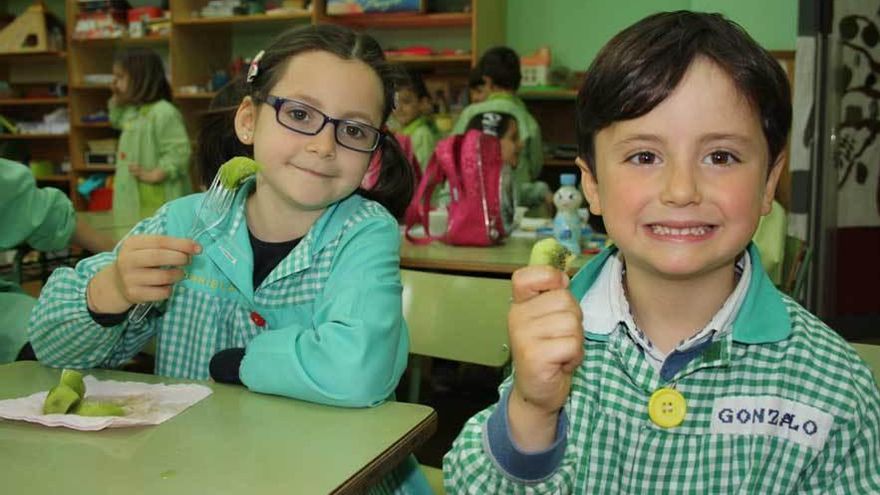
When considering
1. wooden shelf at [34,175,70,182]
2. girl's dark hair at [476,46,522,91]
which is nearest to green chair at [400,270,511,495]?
girl's dark hair at [476,46,522,91]

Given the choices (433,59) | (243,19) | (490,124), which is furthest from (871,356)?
(243,19)

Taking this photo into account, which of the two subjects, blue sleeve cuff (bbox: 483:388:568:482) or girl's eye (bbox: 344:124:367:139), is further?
girl's eye (bbox: 344:124:367:139)

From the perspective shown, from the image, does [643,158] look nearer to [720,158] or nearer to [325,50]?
[720,158]

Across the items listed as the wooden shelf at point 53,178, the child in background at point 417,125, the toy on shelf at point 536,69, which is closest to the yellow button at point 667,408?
the child in background at point 417,125

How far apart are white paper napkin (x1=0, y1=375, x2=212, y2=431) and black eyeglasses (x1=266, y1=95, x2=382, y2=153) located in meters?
0.48

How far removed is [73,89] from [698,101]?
23.0 ft

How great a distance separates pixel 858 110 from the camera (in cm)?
451

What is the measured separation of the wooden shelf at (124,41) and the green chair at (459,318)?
5.54 meters

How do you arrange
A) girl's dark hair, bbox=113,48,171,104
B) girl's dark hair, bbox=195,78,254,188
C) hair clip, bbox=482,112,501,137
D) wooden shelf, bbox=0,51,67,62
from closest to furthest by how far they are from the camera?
girl's dark hair, bbox=195,78,254,188 → hair clip, bbox=482,112,501,137 → girl's dark hair, bbox=113,48,171,104 → wooden shelf, bbox=0,51,67,62

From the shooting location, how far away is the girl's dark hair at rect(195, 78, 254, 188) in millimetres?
1718

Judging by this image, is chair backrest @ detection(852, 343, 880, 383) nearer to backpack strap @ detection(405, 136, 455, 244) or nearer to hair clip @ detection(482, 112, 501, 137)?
backpack strap @ detection(405, 136, 455, 244)

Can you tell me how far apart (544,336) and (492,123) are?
109 inches

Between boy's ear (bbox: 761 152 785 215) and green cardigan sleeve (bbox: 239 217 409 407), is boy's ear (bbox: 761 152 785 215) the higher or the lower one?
the higher one

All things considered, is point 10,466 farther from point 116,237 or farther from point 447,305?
point 116,237
